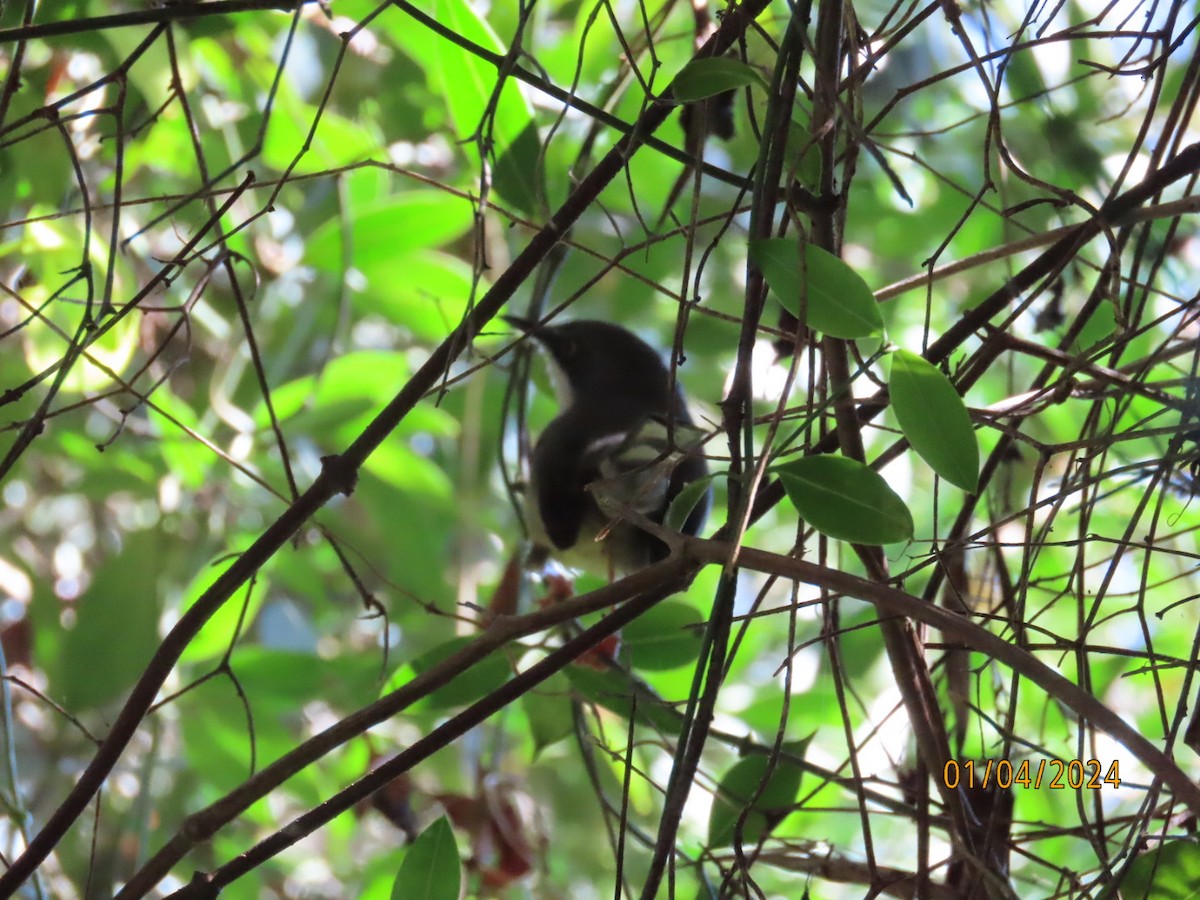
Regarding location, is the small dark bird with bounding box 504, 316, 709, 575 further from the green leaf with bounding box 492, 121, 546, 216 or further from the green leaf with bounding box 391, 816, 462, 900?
the green leaf with bounding box 391, 816, 462, 900

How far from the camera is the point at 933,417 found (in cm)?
90

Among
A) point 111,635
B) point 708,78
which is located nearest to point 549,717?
point 111,635

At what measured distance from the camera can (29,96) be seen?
1.57 m

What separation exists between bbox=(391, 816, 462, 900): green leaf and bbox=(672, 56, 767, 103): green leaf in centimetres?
64

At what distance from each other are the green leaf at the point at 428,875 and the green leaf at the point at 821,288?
0.53 metres

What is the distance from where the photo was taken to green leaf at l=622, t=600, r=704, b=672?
129 centimetres

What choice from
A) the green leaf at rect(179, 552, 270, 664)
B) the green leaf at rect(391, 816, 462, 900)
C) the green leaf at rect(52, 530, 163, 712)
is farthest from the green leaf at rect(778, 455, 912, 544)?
the green leaf at rect(52, 530, 163, 712)

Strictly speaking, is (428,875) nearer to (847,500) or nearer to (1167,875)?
(847,500)

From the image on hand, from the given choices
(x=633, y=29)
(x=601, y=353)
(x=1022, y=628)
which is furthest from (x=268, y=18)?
(x=1022, y=628)

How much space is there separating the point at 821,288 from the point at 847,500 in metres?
0.16

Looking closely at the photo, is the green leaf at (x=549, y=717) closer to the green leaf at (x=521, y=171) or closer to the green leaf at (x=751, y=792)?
the green leaf at (x=751, y=792)

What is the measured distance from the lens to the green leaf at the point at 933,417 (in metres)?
0.89

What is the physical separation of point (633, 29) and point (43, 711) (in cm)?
178

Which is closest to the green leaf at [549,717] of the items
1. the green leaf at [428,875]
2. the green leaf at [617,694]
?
the green leaf at [617,694]
